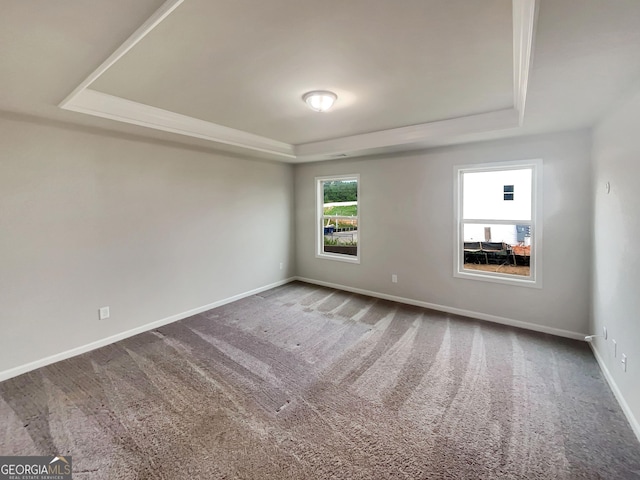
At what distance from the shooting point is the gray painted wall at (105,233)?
262cm

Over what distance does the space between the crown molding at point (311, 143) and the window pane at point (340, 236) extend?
122cm

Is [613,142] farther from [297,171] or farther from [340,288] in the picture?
[297,171]

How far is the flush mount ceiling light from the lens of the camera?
2549mm

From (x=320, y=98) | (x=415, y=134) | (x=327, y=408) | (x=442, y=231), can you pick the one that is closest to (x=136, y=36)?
(x=320, y=98)

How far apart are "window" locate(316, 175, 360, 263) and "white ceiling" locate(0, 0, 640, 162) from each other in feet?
6.29

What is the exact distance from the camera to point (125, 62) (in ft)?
6.56

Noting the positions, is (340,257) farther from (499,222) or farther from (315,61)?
(315,61)

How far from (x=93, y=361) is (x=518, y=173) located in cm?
527

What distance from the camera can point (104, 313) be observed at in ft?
10.4

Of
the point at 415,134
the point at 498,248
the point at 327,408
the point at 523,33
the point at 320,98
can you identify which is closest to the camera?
the point at 523,33

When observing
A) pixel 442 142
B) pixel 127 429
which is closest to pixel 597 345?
pixel 442 142

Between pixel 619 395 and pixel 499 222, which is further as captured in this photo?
pixel 499 222

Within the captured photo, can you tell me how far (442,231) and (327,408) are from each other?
2.93 m

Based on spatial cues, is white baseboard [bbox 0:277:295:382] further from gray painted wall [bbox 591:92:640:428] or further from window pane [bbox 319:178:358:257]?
gray painted wall [bbox 591:92:640:428]
